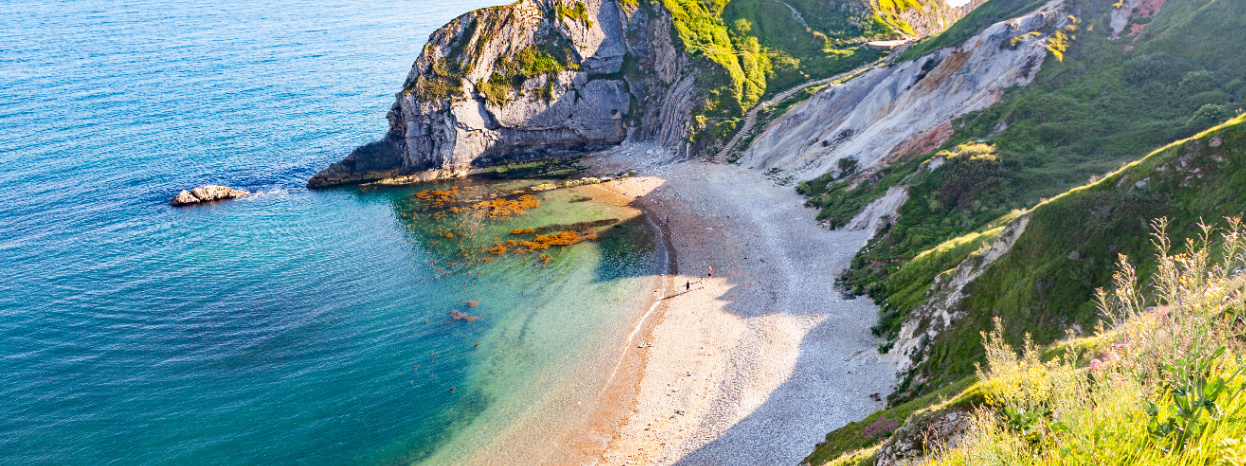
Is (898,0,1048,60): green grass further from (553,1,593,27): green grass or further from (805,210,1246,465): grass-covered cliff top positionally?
(805,210,1246,465): grass-covered cliff top

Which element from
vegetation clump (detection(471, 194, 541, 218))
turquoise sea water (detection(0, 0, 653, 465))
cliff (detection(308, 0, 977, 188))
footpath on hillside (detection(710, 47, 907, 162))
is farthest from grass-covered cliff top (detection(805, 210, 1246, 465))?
cliff (detection(308, 0, 977, 188))

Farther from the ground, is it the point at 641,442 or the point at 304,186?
the point at 304,186

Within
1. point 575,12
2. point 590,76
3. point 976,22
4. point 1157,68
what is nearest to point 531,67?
point 590,76

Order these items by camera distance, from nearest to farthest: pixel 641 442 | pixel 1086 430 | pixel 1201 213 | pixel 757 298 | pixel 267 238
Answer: pixel 1086 430 → pixel 1201 213 → pixel 641 442 → pixel 757 298 → pixel 267 238

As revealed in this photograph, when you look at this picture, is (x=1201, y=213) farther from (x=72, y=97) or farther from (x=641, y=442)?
(x=72, y=97)

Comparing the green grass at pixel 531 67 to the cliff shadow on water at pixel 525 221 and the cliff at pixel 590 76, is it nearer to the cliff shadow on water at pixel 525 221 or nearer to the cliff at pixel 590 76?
the cliff at pixel 590 76

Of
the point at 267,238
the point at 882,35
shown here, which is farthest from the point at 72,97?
the point at 882,35

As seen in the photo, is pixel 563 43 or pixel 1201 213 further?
pixel 563 43
